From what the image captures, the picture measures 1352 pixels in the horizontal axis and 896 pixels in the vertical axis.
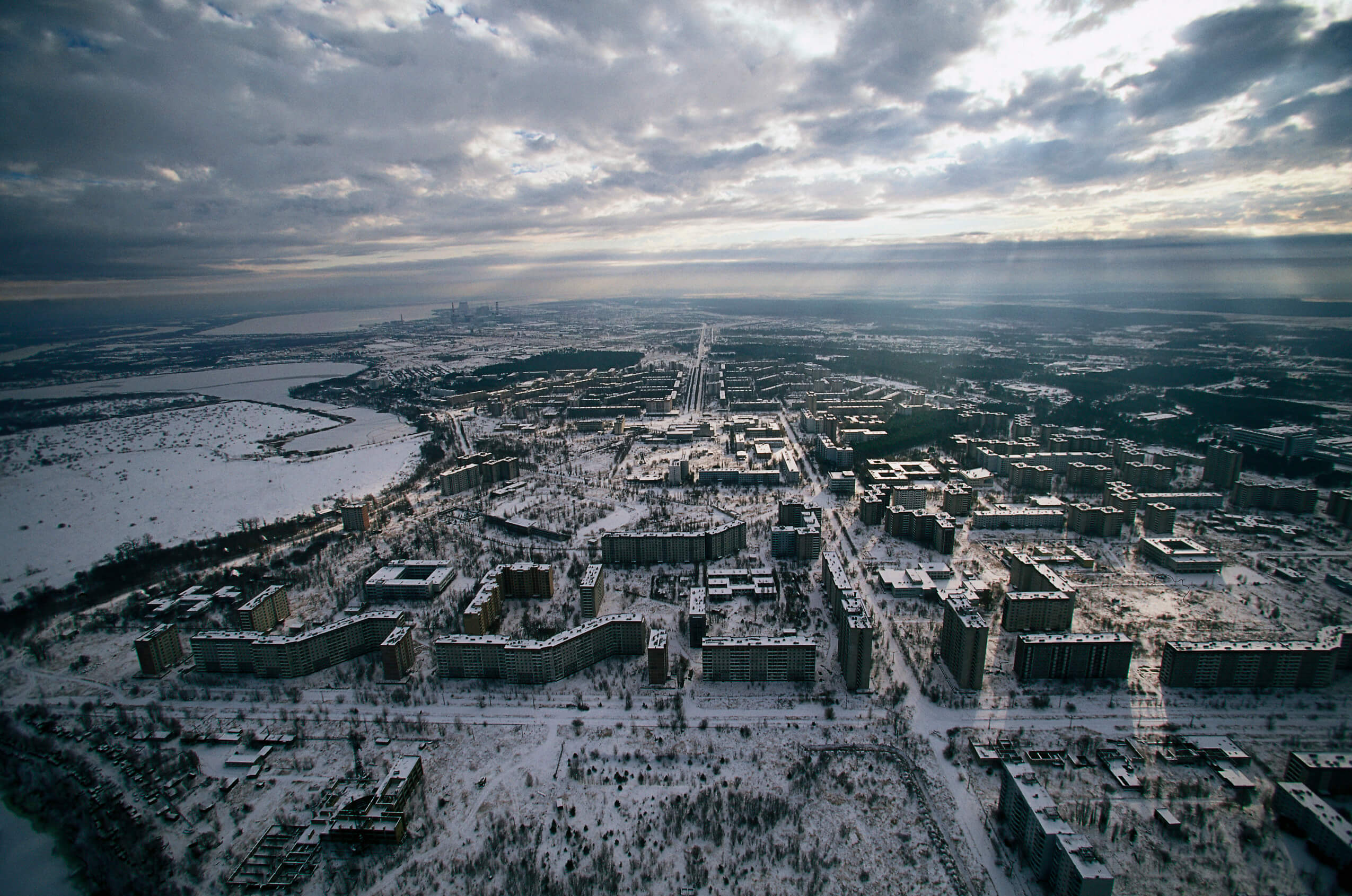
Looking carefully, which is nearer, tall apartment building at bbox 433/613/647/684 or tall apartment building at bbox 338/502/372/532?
tall apartment building at bbox 433/613/647/684

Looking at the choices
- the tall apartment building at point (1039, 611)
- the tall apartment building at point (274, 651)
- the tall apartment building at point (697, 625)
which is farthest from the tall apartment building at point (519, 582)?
the tall apartment building at point (1039, 611)

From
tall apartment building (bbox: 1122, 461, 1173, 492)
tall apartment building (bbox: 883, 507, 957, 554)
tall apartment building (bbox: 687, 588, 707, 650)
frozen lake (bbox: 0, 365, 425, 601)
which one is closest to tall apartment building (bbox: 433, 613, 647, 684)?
tall apartment building (bbox: 687, 588, 707, 650)

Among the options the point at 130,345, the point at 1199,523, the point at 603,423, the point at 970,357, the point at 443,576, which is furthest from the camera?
the point at 130,345

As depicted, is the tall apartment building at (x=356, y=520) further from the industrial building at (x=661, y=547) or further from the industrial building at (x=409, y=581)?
the industrial building at (x=661, y=547)

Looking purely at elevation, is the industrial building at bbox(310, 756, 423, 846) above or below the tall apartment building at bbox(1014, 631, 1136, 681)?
below

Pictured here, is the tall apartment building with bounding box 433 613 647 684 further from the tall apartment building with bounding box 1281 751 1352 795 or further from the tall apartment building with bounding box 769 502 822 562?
the tall apartment building with bounding box 1281 751 1352 795

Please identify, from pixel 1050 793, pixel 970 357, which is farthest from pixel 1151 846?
pixel 970 357

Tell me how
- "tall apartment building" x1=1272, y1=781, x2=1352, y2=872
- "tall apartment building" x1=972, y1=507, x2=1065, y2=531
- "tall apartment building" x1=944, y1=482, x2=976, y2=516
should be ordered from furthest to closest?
"tall apartment building" x1=944, y1=482, x2=976, y2=516, "tall apartment building" x1=972, y1=507, x2=1065, y2=531, "tall apartment building" x1=1272, y1=781, x2=1352, y2=872

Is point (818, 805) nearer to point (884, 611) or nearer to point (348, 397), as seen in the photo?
point (884, 611)
